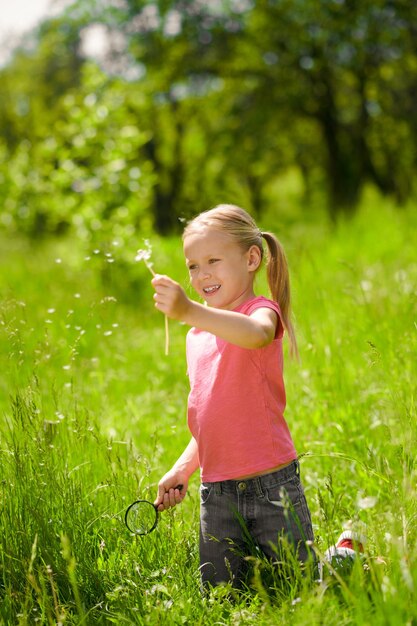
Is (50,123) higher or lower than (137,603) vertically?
higher

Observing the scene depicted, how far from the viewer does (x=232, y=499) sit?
232 centimetres

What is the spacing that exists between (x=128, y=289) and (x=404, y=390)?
5221 mm

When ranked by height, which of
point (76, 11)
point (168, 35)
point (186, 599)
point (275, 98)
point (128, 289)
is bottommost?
point (186, 599)

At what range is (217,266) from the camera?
7.68 feet

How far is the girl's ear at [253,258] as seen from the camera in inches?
94.7

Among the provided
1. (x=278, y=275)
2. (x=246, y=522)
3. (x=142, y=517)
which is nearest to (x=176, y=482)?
(x=142, y=517)

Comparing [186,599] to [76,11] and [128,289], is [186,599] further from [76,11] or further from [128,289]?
[76,11]

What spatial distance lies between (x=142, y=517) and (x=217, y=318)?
79 cm

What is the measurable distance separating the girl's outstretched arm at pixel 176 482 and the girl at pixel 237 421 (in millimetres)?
100

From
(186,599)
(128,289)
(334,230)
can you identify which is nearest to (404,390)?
(186,599)

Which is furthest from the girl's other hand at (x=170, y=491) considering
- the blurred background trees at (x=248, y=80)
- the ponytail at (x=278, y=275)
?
the blurred background trees at (x=248, y=80)

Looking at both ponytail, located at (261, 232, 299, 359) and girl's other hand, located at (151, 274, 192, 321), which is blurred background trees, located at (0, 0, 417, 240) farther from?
girl's other hand, located at (151, 274, 192, 321)

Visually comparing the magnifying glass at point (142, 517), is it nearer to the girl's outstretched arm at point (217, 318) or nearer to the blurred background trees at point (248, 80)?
the girl's outstretched arm at point (217, 318)

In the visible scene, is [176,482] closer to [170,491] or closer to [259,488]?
[170,491]
